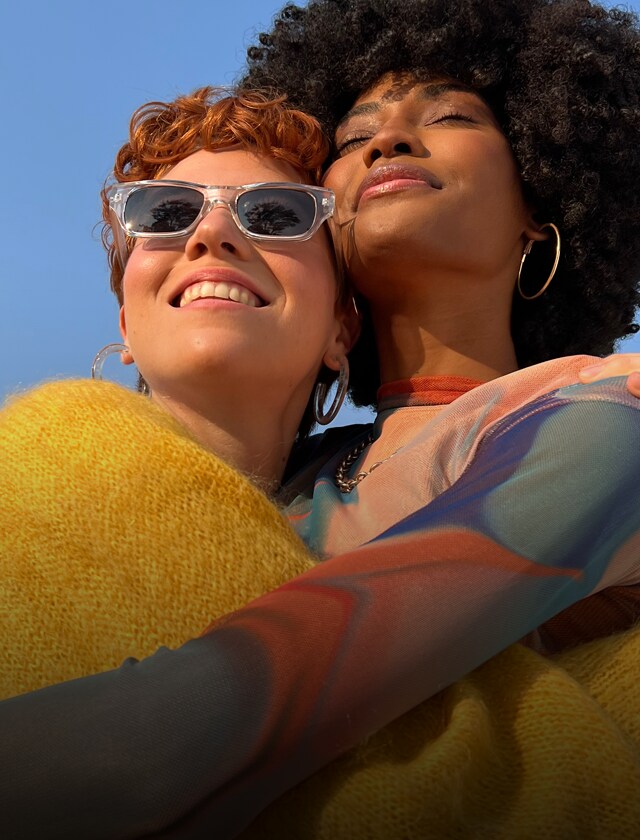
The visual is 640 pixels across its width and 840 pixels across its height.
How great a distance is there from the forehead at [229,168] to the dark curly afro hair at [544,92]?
A: 602mm

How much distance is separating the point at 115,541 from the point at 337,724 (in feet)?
1.91

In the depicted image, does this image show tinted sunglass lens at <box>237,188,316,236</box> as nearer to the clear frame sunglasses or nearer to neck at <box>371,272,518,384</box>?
the clear frame sunglasses

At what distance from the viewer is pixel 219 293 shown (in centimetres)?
273

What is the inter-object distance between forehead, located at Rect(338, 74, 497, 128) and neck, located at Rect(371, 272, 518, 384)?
0.71 metres

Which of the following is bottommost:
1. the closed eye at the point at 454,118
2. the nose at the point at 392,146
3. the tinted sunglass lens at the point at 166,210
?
the tinted sunglass lens at the point at 166,210

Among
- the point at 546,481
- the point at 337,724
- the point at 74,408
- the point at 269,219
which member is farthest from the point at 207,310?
the point at 337,724

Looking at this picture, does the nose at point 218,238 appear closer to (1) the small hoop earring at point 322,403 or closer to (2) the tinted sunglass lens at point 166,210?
(2) the tinted sunglass lens at point 166,210

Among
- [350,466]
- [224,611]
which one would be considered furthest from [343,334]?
[224,611]

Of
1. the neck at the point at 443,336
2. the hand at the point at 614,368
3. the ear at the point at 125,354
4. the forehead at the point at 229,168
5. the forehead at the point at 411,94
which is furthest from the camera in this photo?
the forehead at the point at 411,94

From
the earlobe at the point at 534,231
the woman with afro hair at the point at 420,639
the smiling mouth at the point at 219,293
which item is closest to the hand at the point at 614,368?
the woman with afro hair at the point at 420,639

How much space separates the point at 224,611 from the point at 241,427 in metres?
1.20

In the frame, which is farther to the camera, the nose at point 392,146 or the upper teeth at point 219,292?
the nose at point 392,146

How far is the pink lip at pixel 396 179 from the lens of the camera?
121 inches

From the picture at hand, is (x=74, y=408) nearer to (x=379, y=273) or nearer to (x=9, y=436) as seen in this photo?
(x=9, y=436)
